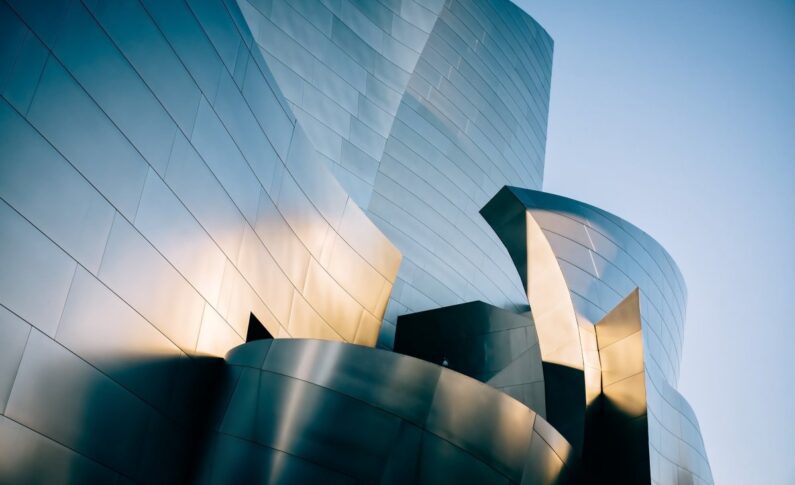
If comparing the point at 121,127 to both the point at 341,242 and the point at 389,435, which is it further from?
the point at 341,242

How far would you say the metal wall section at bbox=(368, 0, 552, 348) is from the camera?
28.0 m

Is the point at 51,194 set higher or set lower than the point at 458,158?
lower

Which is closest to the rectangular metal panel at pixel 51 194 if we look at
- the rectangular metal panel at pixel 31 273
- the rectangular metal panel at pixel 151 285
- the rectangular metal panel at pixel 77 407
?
the rectangular metal panel at pixel 31 273

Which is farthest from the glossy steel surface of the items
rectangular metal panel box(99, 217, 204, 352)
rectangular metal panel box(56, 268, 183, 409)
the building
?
rectangular metal panel box(56, 268, 183, 409)

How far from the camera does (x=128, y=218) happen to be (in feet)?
30.2

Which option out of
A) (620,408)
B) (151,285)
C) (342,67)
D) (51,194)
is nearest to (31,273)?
(51,194)

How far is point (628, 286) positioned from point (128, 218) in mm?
13003

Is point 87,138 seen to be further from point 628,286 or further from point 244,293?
point 628,286

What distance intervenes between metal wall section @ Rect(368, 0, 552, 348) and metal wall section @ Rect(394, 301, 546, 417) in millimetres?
885

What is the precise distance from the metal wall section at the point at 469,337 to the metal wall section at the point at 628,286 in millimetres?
5182

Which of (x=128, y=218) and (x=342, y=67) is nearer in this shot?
(x=128, y=218)

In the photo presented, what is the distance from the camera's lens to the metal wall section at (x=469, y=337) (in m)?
24.0

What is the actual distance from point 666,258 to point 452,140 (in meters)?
13.9

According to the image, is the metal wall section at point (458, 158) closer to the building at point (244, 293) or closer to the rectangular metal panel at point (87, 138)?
the building at point (244, 293)
